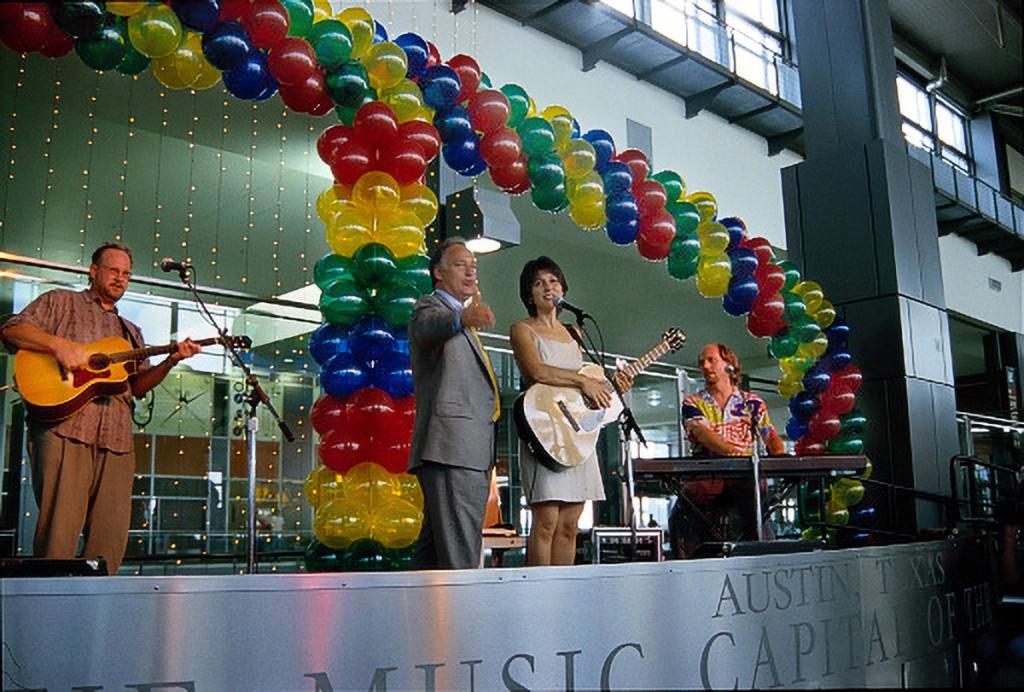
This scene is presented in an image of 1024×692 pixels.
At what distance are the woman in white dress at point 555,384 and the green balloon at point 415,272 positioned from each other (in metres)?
0.98

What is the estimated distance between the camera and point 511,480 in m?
7.18

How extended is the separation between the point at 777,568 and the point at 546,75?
19.5 feet

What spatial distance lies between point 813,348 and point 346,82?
4.25m

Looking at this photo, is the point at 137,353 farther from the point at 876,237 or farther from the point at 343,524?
the point at 876,237

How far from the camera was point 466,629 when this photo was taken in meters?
2.58

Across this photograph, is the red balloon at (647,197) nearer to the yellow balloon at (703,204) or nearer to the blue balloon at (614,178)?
the blue balloon at (614,178)

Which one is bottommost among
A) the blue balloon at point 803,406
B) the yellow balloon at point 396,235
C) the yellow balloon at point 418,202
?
the blue balloon at point 803,406

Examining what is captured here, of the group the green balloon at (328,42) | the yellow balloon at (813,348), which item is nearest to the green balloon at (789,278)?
the yellow balloon at (813,348)

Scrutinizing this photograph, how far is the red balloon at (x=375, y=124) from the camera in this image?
4.63 meters

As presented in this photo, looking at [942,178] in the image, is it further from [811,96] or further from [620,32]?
[620,32]

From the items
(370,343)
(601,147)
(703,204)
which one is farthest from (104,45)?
(703,204)

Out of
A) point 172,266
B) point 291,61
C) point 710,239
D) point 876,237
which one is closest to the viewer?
point 172,266

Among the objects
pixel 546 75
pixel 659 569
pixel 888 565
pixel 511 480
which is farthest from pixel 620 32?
pixel 659 569

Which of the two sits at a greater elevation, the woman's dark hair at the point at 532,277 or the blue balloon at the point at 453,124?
the blue balloon at the point at 453,124
